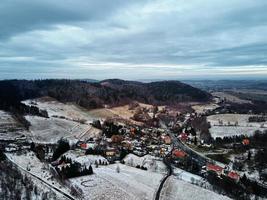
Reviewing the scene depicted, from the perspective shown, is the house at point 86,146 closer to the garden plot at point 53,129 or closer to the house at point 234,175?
the garden plot at point 53,129

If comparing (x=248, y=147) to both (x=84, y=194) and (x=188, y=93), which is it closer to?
(x=84, y=194)

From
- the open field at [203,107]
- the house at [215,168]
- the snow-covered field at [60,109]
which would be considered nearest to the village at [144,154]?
the house at [215,168]

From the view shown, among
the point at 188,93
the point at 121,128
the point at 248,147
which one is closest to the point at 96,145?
the point at 121,128

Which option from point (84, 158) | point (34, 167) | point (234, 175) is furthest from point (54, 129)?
point (234, 175)

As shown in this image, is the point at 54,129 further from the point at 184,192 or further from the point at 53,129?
the point at 184,192

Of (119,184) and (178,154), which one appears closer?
(119,184)

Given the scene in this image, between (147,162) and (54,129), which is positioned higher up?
(54,129)

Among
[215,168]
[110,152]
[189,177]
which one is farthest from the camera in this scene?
[110,152]

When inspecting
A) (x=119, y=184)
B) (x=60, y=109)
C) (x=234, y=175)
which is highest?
(x=119, y=184)
